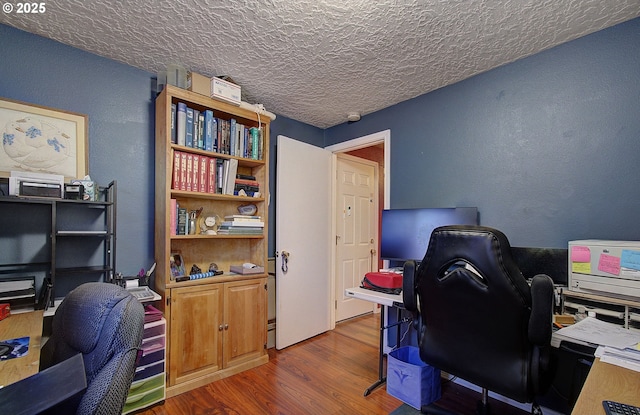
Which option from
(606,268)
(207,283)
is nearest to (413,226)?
(606,268)

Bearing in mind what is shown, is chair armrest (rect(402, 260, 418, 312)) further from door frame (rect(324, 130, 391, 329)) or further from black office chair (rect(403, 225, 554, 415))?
door frame (rect(324, 130, 391, 329))

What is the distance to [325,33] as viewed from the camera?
1.90 metres

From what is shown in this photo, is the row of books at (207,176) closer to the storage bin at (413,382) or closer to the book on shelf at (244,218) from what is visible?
the book on shelf at (244,218)

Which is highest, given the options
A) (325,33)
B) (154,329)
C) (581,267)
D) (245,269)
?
(325,33)

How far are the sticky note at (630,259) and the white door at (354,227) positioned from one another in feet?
8.50

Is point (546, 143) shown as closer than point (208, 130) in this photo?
Yes

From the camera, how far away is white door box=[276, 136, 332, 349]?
3.01 m

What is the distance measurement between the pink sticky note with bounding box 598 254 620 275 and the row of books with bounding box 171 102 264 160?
8.41 feet

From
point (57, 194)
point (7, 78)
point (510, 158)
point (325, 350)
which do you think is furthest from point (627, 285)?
point (7, 78)

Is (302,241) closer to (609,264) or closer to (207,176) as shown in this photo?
(207,176)

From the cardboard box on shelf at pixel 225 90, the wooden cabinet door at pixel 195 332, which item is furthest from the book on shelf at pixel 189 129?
the wooden cabinet door at pixel 195 332

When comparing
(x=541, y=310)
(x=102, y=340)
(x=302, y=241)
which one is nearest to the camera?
(x=102, y=340)

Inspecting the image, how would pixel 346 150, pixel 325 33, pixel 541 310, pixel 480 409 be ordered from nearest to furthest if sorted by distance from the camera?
pixel 541 310, pixel 480 409, pixel 325 33, pixel 346 150

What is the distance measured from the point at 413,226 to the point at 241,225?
5.01 feet
